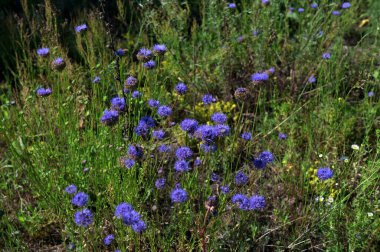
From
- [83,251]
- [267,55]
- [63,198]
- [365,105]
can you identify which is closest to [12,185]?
[63,198]

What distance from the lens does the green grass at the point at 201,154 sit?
2.34 m

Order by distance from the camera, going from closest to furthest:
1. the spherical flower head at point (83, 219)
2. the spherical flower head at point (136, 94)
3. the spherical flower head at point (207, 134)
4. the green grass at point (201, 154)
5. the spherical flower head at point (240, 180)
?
the spherical flower head at point (83, 219) → the spherical flower head at point (207, 134) → the spherical flower head at point (240, 180) → the green grass at point (201, 154) → the spherical flower head at point (136, 94)

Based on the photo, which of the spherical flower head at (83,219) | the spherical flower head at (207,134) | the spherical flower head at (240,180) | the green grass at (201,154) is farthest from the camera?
the green grass at (201,154)

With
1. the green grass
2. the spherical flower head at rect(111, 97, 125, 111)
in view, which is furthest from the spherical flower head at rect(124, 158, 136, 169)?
the spherical flower head at rect(111, 97, 125, 111)

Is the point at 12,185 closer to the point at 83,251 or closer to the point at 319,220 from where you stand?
the point at 83,251

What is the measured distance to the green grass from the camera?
2.34 metres

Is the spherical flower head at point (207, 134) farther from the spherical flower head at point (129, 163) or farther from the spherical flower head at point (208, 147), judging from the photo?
the spherical flower head at point (129, 163)

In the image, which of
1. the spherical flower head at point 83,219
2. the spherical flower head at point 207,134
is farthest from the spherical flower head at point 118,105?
the spherical flower head at point 83,219

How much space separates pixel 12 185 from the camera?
2.96m

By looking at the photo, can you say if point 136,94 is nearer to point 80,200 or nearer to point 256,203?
point 80,200

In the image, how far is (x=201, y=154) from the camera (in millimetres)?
2350

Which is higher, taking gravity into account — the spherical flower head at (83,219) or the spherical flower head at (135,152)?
the spherical flower head at (135,152)

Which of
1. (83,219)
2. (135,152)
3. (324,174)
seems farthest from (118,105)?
(324,174)

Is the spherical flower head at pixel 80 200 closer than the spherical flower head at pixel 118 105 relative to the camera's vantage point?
Yes
